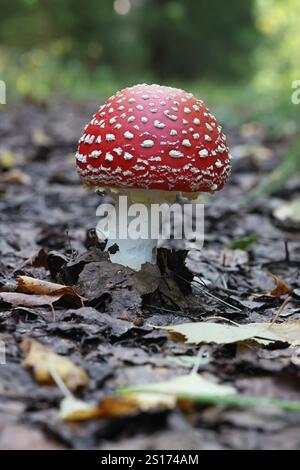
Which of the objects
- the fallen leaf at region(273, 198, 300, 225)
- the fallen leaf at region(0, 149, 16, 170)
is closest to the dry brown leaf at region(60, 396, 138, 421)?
the fallen leaf at region(273, 198, 300, 225)

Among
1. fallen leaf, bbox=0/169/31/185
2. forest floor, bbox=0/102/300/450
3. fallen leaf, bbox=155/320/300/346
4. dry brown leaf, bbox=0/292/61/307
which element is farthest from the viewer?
fallen leaf, bbox=0/169/31/185

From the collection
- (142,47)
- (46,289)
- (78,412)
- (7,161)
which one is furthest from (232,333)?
(142,47)

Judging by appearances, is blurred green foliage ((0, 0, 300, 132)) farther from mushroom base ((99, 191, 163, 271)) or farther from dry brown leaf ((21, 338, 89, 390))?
dry brown leaf ((21, 338, 89, 390))

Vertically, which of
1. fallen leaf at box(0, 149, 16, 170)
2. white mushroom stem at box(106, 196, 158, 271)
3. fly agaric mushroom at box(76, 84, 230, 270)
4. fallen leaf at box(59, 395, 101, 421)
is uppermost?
fallen leaf at box(0, 149, 16, 170)

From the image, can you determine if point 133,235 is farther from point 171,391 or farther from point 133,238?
point 171,391

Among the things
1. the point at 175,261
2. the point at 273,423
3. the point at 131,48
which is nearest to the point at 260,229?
the point at 175,261

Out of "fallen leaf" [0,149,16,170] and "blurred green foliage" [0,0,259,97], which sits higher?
"blurred green foliage" [0,0,259,97]
